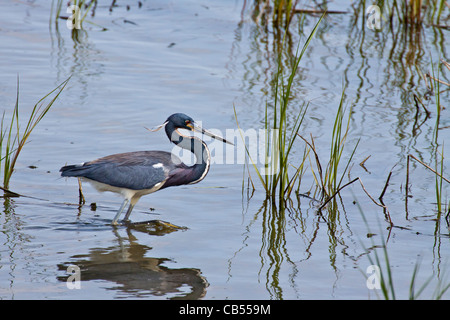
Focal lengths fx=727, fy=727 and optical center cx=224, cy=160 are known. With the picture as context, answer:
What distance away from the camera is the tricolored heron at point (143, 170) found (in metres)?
5.83

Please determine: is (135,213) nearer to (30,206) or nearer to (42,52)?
(30,206)

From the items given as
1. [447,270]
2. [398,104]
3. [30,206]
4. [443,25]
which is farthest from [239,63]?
[447,270]

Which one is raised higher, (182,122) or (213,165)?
(182,122)

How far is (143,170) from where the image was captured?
5.88 metres

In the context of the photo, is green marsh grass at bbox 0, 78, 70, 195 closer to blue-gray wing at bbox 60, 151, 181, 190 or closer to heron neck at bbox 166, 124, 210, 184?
blue-gray wing at bbox 60, 151, 181, 190

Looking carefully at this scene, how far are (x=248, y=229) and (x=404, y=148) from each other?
8.05 ft

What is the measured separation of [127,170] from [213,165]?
1321 mm

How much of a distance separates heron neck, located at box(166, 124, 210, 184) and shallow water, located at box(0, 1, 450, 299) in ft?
0.89

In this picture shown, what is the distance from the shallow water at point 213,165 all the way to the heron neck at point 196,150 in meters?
0.27

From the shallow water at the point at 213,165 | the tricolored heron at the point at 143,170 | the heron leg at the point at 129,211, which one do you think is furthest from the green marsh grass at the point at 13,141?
the heron leg at the point at 129,211

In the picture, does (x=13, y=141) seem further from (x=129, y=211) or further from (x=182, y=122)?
(x=182, y=122)

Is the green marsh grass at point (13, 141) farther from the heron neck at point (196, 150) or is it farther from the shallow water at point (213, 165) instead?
the heron neck at point (196, 150)

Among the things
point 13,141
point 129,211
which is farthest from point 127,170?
point 13,141

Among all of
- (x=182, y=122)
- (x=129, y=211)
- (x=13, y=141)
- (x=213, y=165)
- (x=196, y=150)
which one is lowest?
(x=129, y=211)
